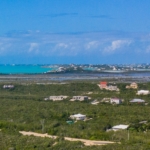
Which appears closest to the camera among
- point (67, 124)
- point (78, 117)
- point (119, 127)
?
point (119, 127)

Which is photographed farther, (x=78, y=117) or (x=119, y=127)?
(x=78, y=117)

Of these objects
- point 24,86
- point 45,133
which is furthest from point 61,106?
point 24,86

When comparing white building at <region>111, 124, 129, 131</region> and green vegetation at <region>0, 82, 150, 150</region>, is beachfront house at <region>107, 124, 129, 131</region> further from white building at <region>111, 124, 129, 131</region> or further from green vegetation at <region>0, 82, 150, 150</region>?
green vegetation at <region>0, 82, 150, 150</region>

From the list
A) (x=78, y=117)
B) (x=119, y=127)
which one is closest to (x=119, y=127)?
(x=119, y=127)

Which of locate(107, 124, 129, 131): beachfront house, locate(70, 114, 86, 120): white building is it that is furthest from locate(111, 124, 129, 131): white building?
locate(70, 114, 86, 120): white building

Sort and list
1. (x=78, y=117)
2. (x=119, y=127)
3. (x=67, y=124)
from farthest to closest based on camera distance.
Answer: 1. (x=78, y=117)
2. (x=67, y=124)
3. (x=119, y=127)

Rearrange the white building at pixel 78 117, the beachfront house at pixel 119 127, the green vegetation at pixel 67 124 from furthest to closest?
1. the white building at pixel 78 117
2. the beachfront house at pixel 119 127
3. the green vegetation at pixel 67 124

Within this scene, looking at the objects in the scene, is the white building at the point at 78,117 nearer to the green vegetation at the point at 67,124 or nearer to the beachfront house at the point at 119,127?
the green vegetation at the point at 67,124

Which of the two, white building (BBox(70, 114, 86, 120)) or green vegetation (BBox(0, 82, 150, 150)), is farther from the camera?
white building (BBox(70, 114, 86, 120))

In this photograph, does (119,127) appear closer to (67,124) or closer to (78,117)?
(67,124)

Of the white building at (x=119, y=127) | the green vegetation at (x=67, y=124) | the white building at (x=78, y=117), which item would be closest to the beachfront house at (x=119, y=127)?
the white building at (x=119, y=127)

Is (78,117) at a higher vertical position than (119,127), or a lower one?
higher
